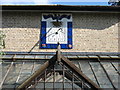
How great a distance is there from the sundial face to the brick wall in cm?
29

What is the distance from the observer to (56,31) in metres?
11.5

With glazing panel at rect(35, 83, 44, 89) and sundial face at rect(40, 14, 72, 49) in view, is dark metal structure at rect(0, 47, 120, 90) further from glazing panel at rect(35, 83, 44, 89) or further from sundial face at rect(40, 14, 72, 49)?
sundial face at rect(40, 14, 72, 49)

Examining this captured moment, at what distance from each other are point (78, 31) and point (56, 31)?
1405mm

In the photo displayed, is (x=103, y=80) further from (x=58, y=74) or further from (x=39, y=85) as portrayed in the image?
(x=39, y=85)

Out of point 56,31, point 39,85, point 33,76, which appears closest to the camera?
point 33,76

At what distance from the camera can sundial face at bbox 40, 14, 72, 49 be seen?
11.3m

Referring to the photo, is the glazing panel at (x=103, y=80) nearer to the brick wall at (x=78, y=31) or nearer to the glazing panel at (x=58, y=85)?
the glazing panel at (x=58, y=85)

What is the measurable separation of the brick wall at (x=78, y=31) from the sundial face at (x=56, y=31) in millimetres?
294

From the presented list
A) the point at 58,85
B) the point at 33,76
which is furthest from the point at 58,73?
the point at 33,76

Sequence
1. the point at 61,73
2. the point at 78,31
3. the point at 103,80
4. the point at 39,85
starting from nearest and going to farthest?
the point at 39,85 → the point at 61,73 → the point at 103,80 → the point at 78,31

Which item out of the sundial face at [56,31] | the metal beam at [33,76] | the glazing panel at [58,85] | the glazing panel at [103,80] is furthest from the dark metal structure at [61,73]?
the sundial face at [56,31]

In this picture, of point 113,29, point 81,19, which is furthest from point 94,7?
point 113,29

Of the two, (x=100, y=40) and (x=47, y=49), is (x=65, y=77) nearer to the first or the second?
(x=47, y=49)

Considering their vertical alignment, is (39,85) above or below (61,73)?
below
